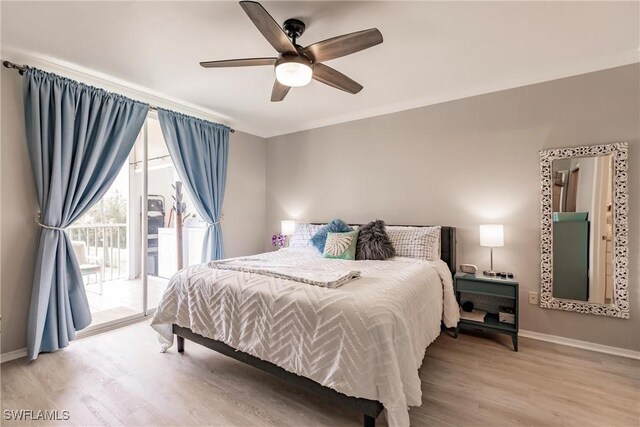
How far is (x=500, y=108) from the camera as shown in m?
2.98

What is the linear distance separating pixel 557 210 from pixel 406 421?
2419 millimetres

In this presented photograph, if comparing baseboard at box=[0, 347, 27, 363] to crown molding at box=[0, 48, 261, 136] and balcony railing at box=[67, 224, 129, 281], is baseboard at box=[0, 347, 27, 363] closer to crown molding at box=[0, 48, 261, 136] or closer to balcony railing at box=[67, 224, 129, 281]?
balcony railing at box=[67, 224, 129, 281]

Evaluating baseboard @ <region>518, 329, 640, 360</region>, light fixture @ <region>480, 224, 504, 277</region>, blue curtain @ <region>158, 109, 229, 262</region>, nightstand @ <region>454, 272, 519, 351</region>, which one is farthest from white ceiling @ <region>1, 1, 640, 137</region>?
baseboard @ <region>518, 329, 640, 360</region>

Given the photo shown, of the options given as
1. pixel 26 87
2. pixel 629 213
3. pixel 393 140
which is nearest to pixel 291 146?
pixel 393 140

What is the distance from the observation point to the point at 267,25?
161cm

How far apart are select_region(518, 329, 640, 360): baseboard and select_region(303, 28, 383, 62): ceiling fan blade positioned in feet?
9.81

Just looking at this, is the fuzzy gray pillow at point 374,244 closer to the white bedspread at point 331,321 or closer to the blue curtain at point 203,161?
the white bedspread at point 331,321

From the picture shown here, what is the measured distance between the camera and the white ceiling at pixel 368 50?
1.93m

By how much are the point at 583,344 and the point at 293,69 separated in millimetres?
3379

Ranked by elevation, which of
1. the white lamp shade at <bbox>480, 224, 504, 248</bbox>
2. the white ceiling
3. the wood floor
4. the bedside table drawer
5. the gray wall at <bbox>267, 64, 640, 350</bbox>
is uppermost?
the white ceiling

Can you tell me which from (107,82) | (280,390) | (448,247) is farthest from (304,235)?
(107,82)

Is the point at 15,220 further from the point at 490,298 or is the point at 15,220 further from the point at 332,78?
the point at 490,298

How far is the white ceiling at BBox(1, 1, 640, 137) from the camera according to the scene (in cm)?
193

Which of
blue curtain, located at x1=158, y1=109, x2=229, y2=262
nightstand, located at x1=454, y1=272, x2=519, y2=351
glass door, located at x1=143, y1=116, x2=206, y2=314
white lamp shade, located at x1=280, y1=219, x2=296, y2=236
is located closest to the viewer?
nightstand, located at x1=454, y1=272, x2=519, y2=351
